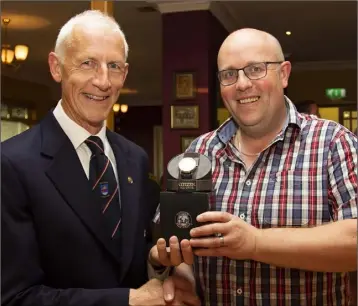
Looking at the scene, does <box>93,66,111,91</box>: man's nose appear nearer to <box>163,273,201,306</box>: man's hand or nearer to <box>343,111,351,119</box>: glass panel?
<box>163,273,201,306</box>: man's hand

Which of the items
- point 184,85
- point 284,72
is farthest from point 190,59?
point 284,72

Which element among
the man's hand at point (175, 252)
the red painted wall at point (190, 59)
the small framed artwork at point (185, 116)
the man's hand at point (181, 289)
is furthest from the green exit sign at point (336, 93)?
the man's hand at point (175, 252)

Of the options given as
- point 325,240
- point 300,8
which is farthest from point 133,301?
point 300,8

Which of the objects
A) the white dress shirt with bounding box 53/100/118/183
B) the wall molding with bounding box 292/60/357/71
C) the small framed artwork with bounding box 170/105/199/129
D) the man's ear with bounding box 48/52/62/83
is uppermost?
the wall molding with bounding box 292/60/357/71

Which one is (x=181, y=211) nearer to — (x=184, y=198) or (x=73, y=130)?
(x=184, y=198)

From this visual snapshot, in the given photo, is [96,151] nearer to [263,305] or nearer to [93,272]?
[93,272]

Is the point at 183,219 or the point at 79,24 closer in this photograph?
the point at 183,219

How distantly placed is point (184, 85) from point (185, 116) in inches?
11.9

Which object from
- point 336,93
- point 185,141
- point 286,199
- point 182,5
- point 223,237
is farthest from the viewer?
point 336,93

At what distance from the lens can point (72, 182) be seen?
1.37 m

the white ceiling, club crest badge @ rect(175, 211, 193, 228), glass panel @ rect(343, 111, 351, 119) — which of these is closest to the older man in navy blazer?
club crest badge @ rect(175, 211, 193, 228)

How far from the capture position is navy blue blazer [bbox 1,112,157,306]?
4.21ft

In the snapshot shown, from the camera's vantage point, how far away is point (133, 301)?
4.38 ft

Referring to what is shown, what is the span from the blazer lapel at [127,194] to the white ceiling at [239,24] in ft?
9.63
